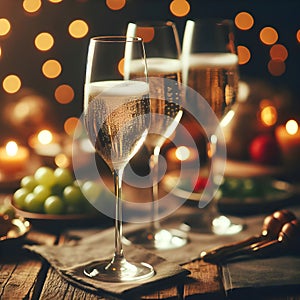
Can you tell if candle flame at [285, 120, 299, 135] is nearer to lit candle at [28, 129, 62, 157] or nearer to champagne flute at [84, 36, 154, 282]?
lit candle at [28, 129, 62, 157]

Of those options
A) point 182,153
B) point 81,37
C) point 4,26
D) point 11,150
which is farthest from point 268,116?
point 4,26

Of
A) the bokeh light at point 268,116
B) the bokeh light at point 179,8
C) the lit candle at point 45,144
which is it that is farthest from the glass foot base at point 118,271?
the bokeh light at point 179,8

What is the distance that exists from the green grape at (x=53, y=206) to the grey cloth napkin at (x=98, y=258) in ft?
0.39

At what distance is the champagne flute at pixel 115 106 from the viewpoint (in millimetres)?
1050

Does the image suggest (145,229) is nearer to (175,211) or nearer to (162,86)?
(175,211)

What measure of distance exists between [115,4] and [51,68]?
0.43m

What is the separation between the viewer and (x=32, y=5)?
10.1 feet

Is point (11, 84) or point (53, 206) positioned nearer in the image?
point (53, 206)

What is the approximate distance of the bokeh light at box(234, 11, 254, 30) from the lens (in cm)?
299

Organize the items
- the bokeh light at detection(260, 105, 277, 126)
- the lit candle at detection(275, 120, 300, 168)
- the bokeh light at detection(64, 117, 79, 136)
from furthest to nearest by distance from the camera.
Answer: the bokeh light at detection(64, 117, 79, 136), the bokeh light at detection(260, 105, 277, 126), the lit candle at detection(275, 120, 300, 168)

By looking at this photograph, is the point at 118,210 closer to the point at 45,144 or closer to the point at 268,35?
the point at 45,144

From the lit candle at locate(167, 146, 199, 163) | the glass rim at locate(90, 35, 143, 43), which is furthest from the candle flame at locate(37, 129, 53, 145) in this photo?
the glass rim at locate(90, 35, 143, 43)

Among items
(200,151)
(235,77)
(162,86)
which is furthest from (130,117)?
(200,151)

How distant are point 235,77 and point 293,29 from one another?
1.73m
